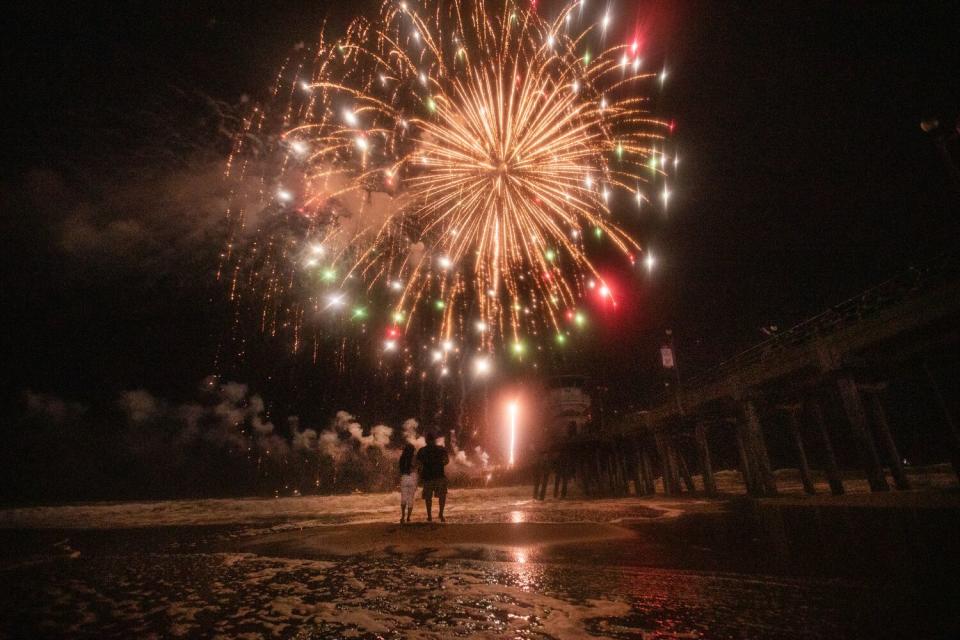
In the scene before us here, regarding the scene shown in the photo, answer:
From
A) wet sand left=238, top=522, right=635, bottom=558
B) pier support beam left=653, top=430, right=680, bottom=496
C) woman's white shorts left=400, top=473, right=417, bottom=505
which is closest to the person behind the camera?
wet sand left=238, top=522, right=635, bottom=558

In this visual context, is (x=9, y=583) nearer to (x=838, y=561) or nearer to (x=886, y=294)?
(x=838, y=561)

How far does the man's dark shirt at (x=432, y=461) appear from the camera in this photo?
36.9 ft

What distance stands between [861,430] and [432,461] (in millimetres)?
11665

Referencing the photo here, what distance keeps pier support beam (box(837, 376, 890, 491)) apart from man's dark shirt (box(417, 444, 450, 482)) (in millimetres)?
11102

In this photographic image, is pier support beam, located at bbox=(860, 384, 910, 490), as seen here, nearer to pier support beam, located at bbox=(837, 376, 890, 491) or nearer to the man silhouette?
pier support beam, located at bbox=(837, 376, 890, 491)

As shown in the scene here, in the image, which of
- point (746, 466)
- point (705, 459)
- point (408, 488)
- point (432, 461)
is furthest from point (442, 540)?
point (705, 459)

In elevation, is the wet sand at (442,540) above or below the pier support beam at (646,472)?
below

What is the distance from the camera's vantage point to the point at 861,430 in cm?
1149

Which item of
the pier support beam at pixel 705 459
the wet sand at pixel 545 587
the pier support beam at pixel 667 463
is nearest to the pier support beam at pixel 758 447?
the pier support beam at pixel 705 459

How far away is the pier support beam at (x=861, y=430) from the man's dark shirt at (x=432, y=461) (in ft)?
36.4

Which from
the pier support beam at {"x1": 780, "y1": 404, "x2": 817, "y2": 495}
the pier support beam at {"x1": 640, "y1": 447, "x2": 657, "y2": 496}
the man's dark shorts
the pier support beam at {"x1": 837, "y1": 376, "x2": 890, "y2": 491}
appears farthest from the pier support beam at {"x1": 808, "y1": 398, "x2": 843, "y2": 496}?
the man's dark shorts

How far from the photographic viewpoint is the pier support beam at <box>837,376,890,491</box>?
37.1 feet

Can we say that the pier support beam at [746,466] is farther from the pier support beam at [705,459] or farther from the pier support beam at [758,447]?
the pier support beam at [705,459]

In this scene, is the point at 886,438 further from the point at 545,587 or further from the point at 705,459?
the point at 545,587
